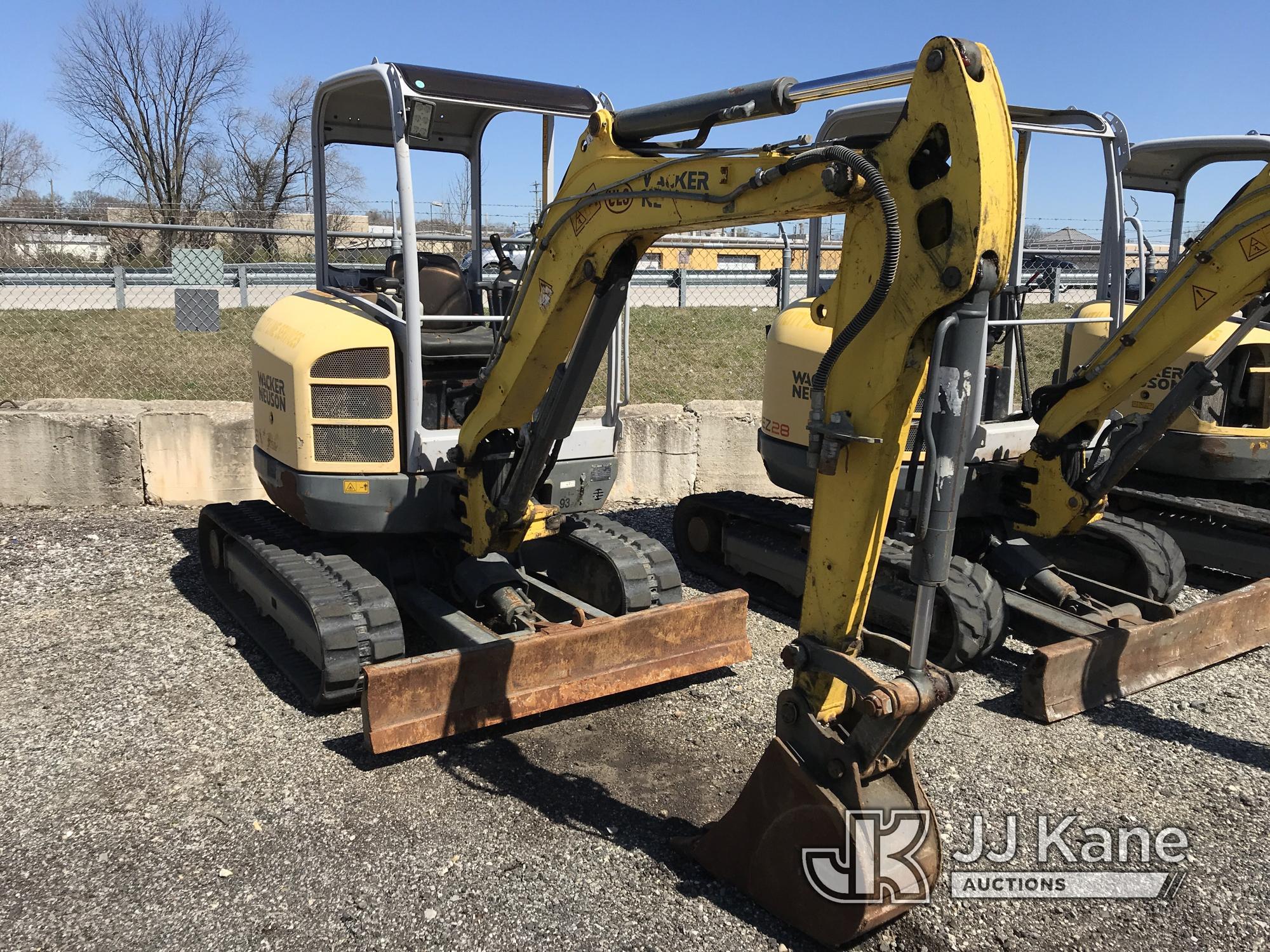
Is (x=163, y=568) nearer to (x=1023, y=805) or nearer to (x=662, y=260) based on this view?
(x=1023, y=805)

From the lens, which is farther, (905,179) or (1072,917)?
(1072,917)

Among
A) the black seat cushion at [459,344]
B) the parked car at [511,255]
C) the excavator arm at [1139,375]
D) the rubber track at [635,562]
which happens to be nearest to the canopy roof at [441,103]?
the parked car at [511,255]

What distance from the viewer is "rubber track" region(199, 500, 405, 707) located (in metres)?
4.71

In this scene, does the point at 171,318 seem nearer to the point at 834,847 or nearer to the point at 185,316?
the point at 185,316

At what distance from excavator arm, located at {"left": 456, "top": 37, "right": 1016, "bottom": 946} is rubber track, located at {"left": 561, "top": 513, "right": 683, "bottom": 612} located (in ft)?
6.15

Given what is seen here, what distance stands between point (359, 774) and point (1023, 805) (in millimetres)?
2754

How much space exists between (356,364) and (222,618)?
203 cm

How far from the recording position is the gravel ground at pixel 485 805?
3.44 metres

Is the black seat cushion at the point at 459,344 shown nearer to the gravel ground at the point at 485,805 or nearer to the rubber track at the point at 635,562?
the rubber track at the point at 635,562

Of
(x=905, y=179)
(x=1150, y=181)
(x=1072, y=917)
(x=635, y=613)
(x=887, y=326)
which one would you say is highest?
(x=1150, y=181)

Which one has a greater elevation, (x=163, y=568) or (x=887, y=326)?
(x=887, y=326)

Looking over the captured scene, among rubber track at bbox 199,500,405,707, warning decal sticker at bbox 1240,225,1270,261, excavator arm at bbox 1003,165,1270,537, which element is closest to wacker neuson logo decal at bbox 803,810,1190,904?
excavator arm at bbox 1003,165,1270,537

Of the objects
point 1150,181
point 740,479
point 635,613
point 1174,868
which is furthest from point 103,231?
point 1174,868

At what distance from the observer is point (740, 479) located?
31.3 feet
